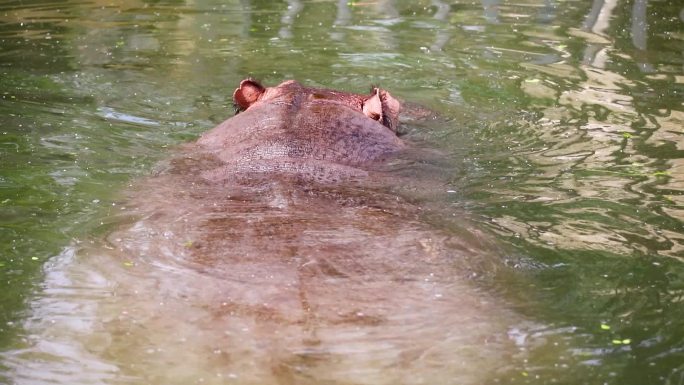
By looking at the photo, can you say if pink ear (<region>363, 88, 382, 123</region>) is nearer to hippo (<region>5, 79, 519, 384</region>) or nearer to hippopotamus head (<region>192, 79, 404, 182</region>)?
hippopotamus head (<region>192, 79, 404, 182</region>)

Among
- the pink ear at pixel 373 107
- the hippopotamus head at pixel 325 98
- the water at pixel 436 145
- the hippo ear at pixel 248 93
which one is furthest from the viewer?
the hippo ear at pixel 248 93

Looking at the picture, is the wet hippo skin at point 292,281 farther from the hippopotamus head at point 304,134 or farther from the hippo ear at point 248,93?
the hippo ear at point 248,93

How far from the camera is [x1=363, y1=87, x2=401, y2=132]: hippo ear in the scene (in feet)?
20.0

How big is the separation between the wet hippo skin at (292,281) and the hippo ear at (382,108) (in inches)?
35.5

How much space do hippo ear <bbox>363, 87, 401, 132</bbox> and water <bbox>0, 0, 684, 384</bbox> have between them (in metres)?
0.37

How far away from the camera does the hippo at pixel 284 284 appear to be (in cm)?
316

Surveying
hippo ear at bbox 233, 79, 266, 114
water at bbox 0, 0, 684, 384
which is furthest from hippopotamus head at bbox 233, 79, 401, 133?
water at bbox 0, 0, 684, 384

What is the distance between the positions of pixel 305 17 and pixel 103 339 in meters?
→ 7.82

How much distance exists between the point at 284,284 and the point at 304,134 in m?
1.96

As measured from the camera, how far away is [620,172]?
5.90m

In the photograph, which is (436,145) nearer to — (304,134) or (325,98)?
(325,98)

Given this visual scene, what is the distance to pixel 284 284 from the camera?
137 inches

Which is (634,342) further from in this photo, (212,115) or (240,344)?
(212,115)

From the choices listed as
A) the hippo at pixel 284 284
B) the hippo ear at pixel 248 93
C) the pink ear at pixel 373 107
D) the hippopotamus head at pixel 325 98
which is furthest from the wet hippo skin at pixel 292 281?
the hippo ear at pixel 248 93
